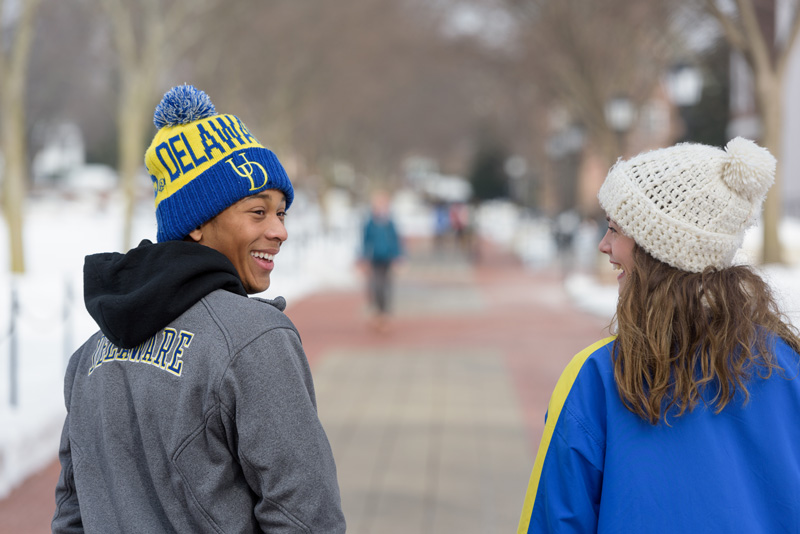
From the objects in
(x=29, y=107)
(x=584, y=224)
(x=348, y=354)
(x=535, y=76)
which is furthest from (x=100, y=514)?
(x=29, y=107)

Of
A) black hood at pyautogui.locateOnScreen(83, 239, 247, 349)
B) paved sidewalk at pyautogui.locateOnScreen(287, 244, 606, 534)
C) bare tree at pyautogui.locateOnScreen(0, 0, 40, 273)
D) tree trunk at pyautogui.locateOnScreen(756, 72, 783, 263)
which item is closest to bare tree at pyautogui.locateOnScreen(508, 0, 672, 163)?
tree trunk at pyautogui.locateOnScreen(756, 72, 783, 263)

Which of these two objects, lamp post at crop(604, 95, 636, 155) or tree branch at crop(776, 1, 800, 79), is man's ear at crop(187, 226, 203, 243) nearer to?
tree branch at crop(776, 1, 800, 79)

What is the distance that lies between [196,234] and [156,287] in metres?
0.23

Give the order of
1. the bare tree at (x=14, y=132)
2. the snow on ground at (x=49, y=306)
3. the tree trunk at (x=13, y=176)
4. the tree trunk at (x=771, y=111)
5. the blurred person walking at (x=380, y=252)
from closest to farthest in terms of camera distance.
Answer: the snow on ground at (x=49, y=306), the blurred person walking at (x=380, y=252), the tree trunk at (x=771, y=111), the bare tree at (x=14, y=132), the tree trunk at (x=13, y=176)

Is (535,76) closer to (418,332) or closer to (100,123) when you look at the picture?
(418,332)

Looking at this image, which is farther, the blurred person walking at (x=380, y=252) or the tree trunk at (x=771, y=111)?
the tree trunk at (x=771, y=111)

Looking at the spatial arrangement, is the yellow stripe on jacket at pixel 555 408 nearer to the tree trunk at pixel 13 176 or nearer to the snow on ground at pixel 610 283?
the snow on ground at pixel 610 283

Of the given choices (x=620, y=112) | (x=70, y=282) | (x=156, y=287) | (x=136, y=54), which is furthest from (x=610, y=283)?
(x=156, y=287)

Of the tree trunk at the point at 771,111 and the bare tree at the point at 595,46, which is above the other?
the bare tree at the point at 595,46

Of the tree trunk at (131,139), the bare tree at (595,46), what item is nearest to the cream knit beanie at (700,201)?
the bare tree at (595,46)

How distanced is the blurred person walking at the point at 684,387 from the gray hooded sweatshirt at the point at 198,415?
0.56 meters

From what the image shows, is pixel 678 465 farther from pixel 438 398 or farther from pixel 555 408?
pixel 438 398

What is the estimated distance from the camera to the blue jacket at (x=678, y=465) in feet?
6.31

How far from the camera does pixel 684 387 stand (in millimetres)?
1962
